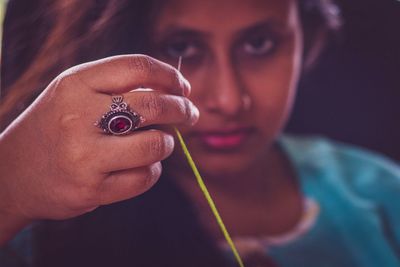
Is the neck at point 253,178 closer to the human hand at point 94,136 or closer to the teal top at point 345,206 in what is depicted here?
the teal top at point 345,206

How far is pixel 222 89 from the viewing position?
0.57m

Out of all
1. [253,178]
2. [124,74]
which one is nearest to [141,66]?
[124,74]

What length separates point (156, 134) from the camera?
397 millimetres

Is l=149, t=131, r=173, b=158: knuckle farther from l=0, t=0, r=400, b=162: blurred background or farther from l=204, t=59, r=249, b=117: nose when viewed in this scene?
l=0, t=0, r=400, b=162: blurred background

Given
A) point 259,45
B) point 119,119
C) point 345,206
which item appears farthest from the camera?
point 345,206

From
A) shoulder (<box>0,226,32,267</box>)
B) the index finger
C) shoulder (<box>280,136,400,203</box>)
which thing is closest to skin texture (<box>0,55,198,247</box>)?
the index finger

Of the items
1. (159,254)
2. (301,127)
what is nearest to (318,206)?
(301,127)

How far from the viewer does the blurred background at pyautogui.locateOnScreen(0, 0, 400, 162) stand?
2.36ft

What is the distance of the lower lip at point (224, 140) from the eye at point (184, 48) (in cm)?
11

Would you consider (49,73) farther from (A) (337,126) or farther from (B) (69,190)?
(A) (337,126)

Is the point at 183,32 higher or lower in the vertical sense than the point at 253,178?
higher

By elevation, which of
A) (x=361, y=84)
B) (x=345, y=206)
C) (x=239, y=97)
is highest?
(x=239, y=97)

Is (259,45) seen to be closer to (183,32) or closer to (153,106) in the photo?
(183,32)

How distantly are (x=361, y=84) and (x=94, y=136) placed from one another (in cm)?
54
